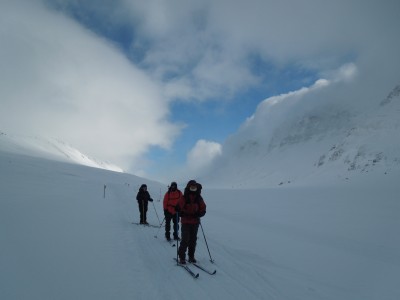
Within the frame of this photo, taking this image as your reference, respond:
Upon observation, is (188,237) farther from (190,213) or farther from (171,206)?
(171,206)

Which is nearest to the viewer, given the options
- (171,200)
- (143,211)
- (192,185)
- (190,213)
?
(192,185)

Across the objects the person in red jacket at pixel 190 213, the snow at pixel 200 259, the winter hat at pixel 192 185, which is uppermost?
the winter hat at pixel 192 185

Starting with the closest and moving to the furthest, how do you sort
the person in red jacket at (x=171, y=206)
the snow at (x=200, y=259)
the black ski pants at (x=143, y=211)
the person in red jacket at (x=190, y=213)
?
1. the snow at (x=200, y=259)
2. the person in red jacket at (x=190, y=213)
3. the person in red jacket at (x=171, y=206)
4. the black ski pants at (x=143, y=211)

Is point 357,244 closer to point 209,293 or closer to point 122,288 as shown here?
point 209,293

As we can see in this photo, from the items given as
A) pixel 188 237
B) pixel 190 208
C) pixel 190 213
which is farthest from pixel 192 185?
pixel 188 237

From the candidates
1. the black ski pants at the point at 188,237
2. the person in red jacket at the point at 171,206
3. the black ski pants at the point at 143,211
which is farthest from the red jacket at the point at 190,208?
the black ski pants at the point at 143,211

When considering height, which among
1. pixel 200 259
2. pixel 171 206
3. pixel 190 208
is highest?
pixel 171 206

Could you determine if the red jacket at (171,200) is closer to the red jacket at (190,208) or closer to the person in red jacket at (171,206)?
the person in red jacket at (171,206)

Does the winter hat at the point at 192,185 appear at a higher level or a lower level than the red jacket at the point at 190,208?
higher

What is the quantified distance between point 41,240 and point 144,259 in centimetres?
271

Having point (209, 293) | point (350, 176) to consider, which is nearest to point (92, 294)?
point (209, 293)

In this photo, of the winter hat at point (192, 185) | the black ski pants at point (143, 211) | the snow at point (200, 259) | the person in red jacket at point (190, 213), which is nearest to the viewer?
the snow at point (200, 259)

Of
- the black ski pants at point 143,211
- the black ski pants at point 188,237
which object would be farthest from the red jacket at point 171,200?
the black ski pants at point 143,211

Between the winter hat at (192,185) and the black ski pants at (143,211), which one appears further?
the black ski pants at (143,211)
